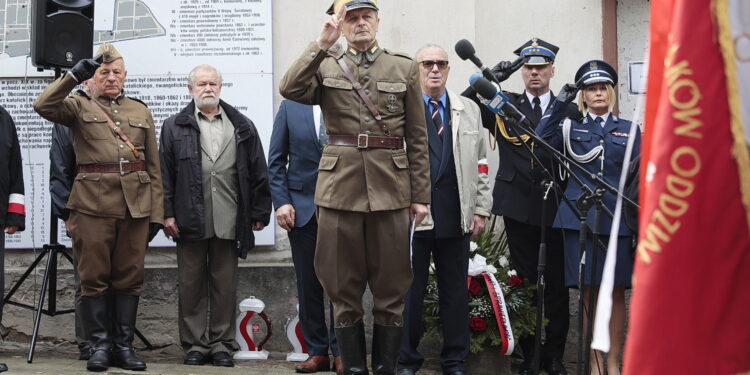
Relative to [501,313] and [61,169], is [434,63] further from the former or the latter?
[61,169]

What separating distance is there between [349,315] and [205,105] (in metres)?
2.54

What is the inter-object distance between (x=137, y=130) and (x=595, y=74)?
3.04 metres

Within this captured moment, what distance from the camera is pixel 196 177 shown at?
7.59 meters

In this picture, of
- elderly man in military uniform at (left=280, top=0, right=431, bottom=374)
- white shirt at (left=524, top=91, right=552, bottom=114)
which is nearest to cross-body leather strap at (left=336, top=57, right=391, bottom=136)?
elderly man in military uniform at (left=280, top=0, right=431, bottom=374)

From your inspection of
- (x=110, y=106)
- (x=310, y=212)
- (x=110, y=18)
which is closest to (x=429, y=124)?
(x=310, y=212)

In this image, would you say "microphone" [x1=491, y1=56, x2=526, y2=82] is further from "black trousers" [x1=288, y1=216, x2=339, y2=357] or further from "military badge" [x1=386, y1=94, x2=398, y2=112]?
"black trousers" [x1=288, y1=216, x2=339, y2=357]

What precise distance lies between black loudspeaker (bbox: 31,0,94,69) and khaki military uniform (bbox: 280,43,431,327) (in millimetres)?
2759

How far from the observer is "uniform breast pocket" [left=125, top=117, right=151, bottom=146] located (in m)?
7.33

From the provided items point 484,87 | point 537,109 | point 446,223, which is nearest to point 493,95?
point 484,87

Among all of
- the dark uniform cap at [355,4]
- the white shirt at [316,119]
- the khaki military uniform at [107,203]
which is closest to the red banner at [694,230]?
the dark uniform cap at [355,4]

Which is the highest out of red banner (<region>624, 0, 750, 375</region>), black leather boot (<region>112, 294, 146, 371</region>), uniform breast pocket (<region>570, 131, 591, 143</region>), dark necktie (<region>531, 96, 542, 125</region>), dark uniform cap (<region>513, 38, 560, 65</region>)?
dark uniform cap (<region>513, 38, 560, 65</region>)

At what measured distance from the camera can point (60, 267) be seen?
8508mm

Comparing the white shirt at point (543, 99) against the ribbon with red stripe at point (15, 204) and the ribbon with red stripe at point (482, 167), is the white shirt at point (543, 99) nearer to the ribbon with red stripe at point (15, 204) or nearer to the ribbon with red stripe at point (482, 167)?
the ribbon with red stripe at point (482, 167)

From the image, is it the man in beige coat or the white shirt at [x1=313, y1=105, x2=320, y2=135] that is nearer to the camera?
the man in beige coat
